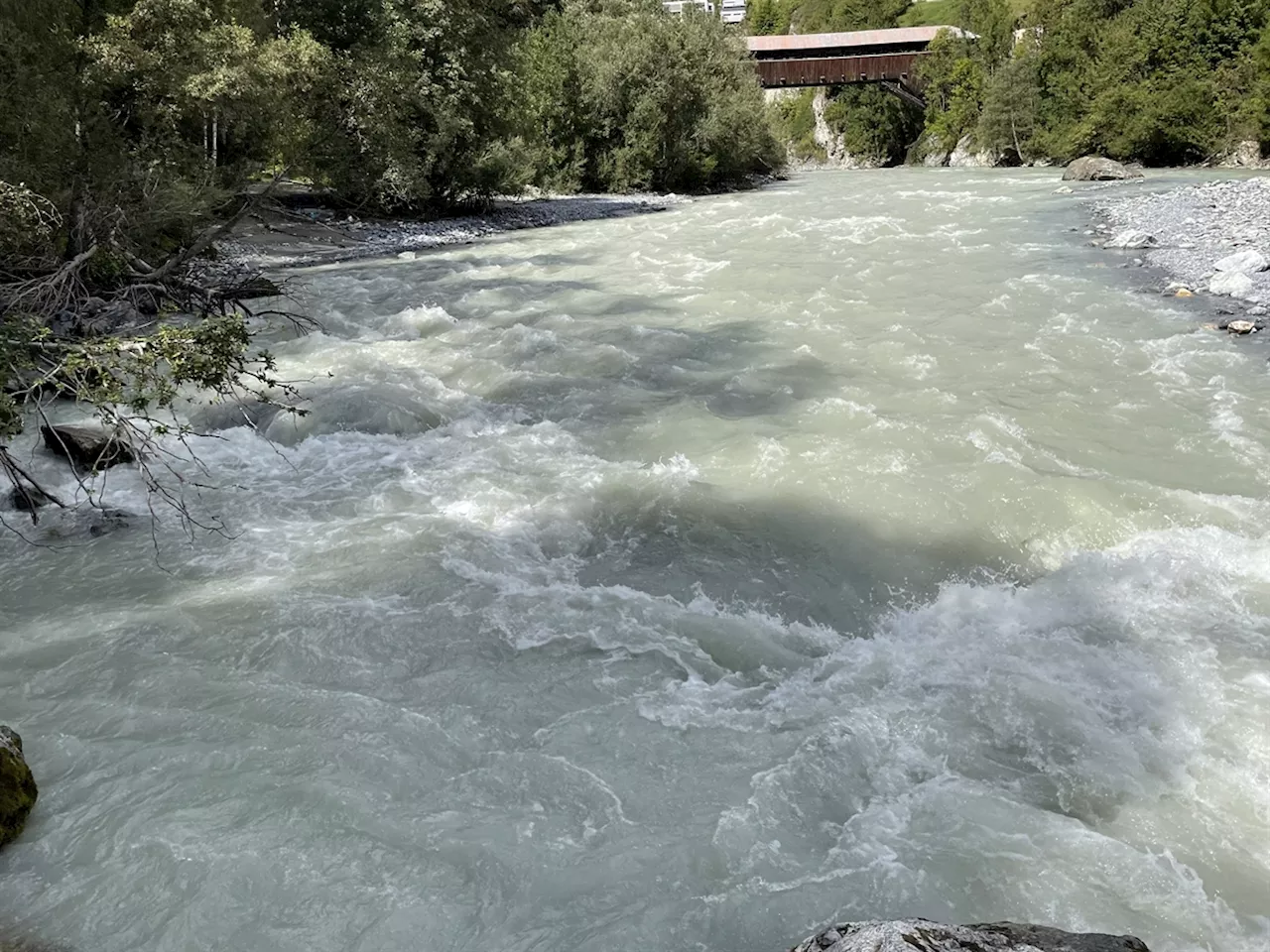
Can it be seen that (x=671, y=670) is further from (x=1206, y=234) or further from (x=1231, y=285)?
(x=1206, y=234)

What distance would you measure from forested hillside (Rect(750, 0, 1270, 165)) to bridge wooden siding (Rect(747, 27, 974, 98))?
2.21 m

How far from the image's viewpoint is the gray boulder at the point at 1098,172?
103 feet

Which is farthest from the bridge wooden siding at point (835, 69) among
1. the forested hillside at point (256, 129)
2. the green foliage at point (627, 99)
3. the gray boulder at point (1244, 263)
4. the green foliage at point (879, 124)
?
the gray boulder at point (1244, 263)

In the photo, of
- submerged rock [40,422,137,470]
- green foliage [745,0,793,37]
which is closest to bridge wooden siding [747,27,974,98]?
submerged rock [40,422,137,470]

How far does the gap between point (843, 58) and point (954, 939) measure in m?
63.4

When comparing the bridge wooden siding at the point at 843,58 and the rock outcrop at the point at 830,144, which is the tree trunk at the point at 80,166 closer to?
the bridge wooden siding at the point at 843,58

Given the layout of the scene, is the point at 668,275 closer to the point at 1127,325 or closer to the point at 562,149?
the point at 1127,325

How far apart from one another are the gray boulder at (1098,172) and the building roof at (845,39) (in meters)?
28.4

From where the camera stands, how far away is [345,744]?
13.8ft

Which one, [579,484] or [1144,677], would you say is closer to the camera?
[1144,677]

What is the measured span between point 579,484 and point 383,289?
995cm

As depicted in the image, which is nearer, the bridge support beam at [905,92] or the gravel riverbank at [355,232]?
the gravel riverbank at [355,232]

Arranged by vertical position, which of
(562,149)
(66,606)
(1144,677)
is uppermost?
(562,149)

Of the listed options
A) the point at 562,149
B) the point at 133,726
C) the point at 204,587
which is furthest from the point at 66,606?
the point at 562,149
